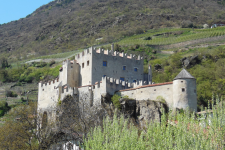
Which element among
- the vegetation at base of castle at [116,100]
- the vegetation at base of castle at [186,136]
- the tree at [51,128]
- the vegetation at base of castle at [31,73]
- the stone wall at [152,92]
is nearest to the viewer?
the vegetation at base of castle at [186,136]

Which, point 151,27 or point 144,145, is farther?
point 151,27

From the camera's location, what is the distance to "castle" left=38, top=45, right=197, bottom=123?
3506 cm

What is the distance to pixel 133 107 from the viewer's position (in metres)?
38.2

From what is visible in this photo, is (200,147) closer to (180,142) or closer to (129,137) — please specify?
(180,142)

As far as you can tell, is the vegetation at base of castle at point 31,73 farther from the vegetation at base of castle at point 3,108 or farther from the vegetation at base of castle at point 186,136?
the vegetation at base of castle at point 186,136

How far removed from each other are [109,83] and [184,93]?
10.7 m

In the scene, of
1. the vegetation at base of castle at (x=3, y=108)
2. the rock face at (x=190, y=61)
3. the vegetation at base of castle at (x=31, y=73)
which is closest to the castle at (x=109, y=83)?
the rock face at (x=190, y=61)

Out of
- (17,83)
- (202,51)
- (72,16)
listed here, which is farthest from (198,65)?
(72,16)

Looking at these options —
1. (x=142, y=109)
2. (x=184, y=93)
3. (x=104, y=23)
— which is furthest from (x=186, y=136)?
(x=104, y=23)

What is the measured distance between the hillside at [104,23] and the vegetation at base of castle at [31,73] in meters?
24.6

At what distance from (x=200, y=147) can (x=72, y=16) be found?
554 ft

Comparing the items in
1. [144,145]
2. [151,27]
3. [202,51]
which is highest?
[151,27]

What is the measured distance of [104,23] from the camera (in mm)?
149250

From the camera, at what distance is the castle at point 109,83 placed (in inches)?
1380
